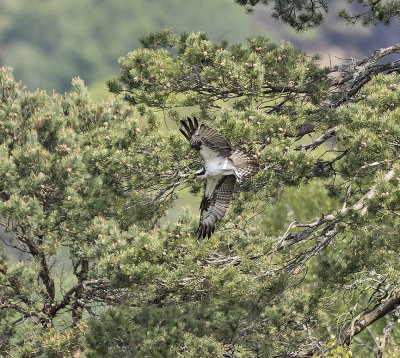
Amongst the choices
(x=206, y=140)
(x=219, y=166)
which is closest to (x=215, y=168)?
(x=219, y=166)

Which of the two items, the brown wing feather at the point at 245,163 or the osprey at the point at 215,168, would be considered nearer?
the osprey at the point at 215,168

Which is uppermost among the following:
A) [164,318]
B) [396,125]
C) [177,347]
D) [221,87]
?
[221,87]

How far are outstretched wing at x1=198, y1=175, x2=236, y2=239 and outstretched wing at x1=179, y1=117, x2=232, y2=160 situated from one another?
427 mm

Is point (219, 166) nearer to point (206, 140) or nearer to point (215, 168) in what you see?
point (215, 168)

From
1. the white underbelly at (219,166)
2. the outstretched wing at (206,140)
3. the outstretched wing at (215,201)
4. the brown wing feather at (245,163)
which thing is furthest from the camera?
the outstretched wing at (215,201)

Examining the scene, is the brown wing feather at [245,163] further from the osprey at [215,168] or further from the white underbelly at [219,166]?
the white underbelly at [219,166]

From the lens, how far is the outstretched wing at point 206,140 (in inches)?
201

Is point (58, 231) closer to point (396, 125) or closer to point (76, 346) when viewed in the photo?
point (76, 346)

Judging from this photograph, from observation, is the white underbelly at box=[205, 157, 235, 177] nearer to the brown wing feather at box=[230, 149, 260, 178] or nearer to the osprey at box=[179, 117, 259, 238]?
the osprey at box=[179, 117, 259, 238]

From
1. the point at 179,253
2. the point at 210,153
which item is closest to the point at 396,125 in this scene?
the point at 210,153

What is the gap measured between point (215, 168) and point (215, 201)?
0.47 metres

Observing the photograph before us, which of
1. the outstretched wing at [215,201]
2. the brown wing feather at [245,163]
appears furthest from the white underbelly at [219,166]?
the outstretched wing at [215,201]

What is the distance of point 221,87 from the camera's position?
21.3 ft

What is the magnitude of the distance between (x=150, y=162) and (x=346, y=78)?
273cm
